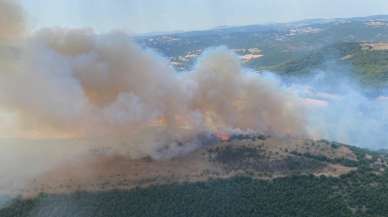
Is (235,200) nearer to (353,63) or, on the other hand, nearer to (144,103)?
(144,103)

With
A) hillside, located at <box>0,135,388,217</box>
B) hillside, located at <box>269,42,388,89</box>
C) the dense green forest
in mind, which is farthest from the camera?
hillside, located at <box>269,42,388,89</box>

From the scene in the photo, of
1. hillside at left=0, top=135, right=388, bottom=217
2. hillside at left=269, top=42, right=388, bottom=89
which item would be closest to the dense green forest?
hillside at left=0, top=135, right=388, bottom=217

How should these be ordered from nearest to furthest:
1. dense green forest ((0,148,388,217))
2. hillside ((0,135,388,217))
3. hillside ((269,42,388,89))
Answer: dense green forest ((0,148,388,217))
hillside ((0,135,388,217))
hillside ((269,42,388,89))

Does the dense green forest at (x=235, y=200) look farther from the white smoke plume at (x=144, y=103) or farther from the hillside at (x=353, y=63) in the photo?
the hillside at (x=353, y=63)

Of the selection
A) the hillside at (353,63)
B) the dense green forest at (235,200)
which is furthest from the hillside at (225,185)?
the hillside at (353,63)

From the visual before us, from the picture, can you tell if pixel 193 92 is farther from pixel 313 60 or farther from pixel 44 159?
pixel 313 60

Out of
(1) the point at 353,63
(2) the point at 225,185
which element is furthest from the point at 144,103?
(1) the point at 353,63

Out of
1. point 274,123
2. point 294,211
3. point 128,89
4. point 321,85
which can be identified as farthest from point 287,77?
point 294,211

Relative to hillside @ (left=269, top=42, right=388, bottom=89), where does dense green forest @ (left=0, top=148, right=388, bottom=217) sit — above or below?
below

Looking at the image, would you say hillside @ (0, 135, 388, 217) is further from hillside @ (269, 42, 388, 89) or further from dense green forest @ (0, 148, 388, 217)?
hillside @ (269, 42, 388, 89)
